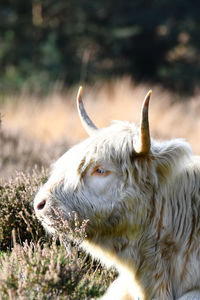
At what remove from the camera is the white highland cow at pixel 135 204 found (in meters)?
3.21

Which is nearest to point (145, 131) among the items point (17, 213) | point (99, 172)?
point (99, 172)

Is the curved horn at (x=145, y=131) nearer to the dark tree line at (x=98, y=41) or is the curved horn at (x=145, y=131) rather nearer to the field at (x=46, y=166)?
the field at (x=46, y=166)

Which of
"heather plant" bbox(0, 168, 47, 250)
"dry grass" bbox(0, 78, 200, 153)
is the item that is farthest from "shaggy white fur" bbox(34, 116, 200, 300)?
"dry grass" bbox(0, 78, 200, 153)

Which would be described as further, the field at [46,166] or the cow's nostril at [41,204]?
the cow's nostril at [41,204]

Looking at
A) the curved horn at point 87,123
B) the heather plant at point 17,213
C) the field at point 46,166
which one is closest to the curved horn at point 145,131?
the curved horn at point 87,123

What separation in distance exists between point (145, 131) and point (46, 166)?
417cm

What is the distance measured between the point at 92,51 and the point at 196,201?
18545mm

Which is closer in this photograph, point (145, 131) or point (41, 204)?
point (145, 131)

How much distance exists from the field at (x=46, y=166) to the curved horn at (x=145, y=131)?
720mm

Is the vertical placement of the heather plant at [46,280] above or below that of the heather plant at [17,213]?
below

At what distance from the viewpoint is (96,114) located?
12.7 m

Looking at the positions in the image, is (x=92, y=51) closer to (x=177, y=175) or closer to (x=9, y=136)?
(x=9, y=136)

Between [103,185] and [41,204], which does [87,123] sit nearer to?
[103,185]

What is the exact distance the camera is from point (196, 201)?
333 centimetres
